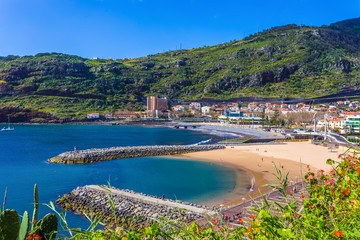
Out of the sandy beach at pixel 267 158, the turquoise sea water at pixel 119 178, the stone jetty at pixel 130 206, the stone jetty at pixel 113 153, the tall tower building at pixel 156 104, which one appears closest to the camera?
the stone jetty at pixel 130 206

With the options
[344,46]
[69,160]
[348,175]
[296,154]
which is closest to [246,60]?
[344,46]

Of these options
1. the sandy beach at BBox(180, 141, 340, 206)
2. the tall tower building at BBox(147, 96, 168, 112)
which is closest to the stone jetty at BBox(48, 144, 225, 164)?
the sandy beach at BBox(180, 141, 340, 206)

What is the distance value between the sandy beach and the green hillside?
95.4 meters

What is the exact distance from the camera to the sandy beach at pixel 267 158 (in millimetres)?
27578

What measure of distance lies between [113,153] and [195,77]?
138399 mm

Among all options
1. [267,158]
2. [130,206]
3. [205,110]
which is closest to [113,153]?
[267,158]

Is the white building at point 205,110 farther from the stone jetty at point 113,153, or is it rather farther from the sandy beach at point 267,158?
the stone jetty at point 113,153

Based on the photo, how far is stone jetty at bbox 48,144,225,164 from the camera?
35.8 meters

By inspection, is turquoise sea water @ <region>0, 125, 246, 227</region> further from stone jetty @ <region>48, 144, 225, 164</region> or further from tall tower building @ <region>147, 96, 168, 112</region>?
tall tower building @ <region>147, 96, 168, 112</region>

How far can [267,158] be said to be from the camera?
35656 millimetres

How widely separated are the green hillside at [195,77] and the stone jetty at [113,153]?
88939mm

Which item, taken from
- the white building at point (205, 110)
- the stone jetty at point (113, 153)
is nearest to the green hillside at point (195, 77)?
the white building at point (205, 110)

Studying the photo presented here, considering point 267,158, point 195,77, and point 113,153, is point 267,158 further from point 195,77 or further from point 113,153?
point 195,77

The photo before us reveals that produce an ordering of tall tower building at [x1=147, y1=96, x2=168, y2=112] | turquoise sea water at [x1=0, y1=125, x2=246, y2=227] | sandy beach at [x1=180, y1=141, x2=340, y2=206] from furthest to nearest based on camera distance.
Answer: tall tower building at [x1=147, y1=96, x2=168, y2=112]
sandy beach at [x1=180, y1=141, x2=340, y2=206]
turquoise sea water at [x1=0, y1=125, x2=246, y2=227]
